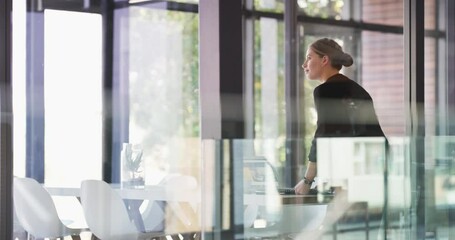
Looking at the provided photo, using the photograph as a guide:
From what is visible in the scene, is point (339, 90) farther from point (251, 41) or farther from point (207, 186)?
point (251, 41)

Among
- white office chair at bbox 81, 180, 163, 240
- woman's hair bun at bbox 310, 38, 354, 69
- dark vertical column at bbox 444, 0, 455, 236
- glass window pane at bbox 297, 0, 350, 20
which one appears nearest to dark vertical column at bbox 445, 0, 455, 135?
dark vertical column at bbox 444, 0, 455, 236

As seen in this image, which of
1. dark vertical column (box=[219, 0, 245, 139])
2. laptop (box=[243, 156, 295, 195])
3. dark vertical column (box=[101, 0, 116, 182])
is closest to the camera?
laptop (box=[243, 156, 295, 195])

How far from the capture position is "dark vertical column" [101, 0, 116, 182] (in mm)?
4098

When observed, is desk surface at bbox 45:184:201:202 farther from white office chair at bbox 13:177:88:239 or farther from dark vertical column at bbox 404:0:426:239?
dark vertical column at bbox 404:0:426:239

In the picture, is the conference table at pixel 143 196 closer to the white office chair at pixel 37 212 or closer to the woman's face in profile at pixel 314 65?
the white office chair at pixel 37 212

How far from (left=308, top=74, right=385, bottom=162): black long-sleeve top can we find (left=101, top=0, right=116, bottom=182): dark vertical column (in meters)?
0.88

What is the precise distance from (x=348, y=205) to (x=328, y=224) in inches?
4.2

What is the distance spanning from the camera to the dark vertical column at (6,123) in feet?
12.8

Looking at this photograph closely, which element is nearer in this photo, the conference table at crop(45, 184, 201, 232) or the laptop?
the laptop

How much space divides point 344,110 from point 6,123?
1.37 meters

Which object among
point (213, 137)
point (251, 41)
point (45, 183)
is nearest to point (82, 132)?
point (45, 183)

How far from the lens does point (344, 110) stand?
4.02 meters

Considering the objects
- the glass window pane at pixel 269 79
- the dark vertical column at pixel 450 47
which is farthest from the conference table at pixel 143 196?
the dark vertical column at pixel 450 47

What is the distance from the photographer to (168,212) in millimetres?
3998
